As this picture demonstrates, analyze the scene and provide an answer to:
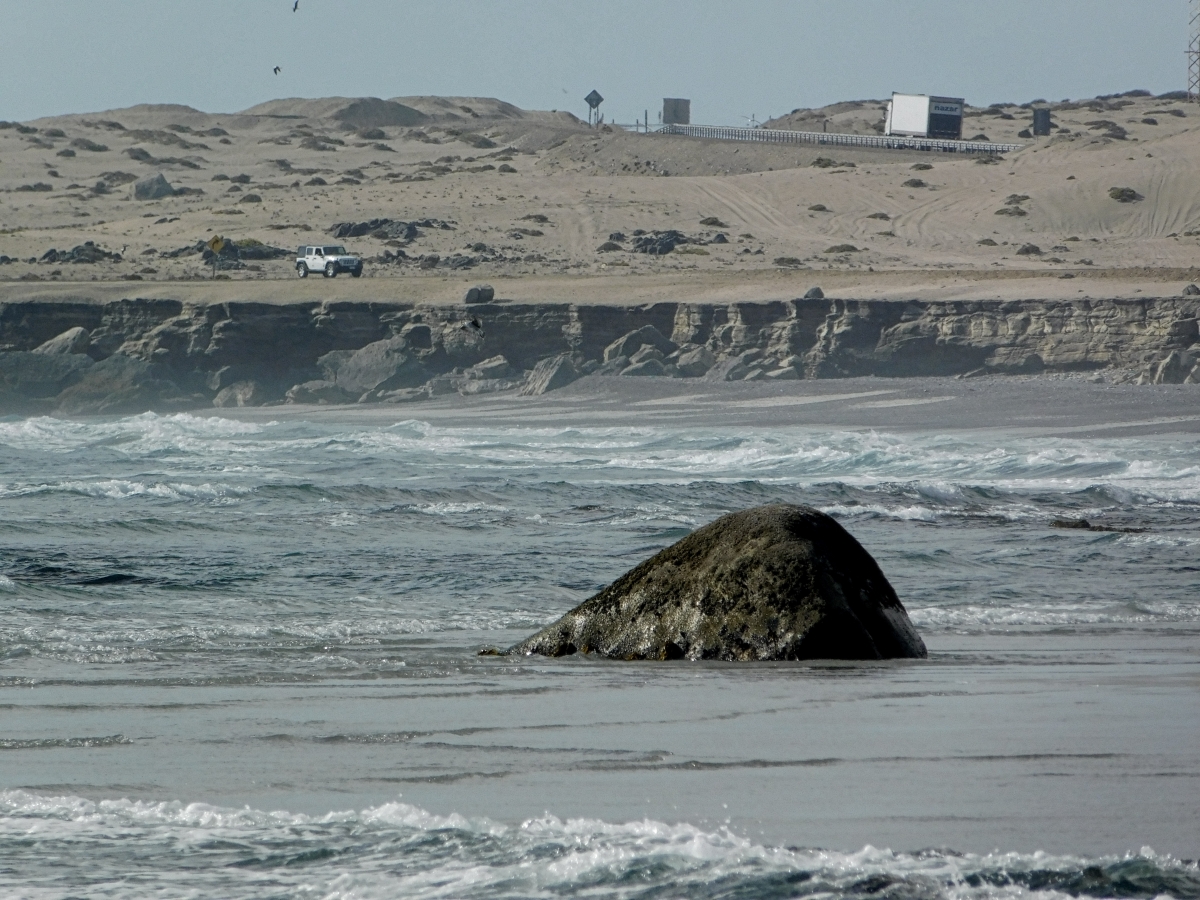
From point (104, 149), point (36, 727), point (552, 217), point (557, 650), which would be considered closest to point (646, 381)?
point (552, 217)

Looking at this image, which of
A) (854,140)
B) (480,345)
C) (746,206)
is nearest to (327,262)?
(480,345)

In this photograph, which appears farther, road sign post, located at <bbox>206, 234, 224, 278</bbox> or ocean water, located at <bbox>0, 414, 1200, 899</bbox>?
road sign post, located at <bbox>206, 234, 224, 278</bbox>

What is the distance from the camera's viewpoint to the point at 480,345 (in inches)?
1634

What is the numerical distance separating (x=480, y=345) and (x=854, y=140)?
43.2 metres

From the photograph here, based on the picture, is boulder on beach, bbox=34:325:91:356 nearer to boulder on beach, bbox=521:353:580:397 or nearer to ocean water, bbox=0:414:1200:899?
boulder on beach, bbox=521:353:580:397

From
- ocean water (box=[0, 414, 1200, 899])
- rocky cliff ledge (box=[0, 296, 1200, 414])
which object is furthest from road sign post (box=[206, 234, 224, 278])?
ocean water (box=[0, 414, 1200, 899])

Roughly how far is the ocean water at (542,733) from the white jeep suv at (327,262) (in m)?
31.9

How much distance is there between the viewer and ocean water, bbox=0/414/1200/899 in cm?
339

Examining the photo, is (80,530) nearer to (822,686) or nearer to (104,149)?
(822,686)

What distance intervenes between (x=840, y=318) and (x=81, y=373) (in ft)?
70.7

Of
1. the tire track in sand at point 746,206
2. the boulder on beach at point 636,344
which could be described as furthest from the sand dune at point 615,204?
the boulder on beach at point 636,344

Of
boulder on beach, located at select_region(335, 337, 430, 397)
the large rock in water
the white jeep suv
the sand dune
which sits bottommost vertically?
boulder on beach, located at select_region(335, 337, 430, 397)

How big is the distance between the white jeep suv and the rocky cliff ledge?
4490 mm

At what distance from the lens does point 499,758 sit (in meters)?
4.52
